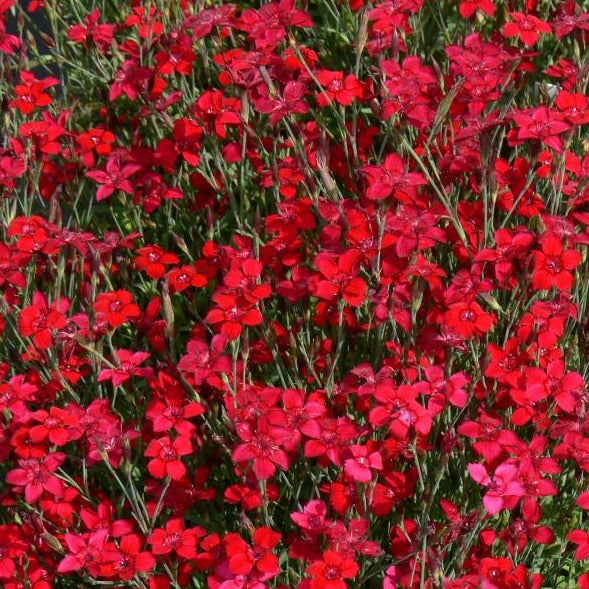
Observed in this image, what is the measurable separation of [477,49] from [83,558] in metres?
1.56

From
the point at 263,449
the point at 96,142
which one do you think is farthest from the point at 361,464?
the point at 96,142

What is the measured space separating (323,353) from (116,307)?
0.50 m

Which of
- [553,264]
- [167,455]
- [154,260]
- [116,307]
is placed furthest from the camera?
[154,260]

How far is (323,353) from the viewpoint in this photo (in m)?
2.47

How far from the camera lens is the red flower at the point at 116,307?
91.8 inches

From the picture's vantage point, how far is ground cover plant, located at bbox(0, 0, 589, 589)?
2131 millimetres

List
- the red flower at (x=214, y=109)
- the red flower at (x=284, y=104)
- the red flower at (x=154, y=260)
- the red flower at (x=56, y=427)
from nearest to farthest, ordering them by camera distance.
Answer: the red flower at (x=56, y=427) < the red flower at (x=284, y=104) < the red flower at (x=154, y=260) < the red flower at (x=214, y=109)

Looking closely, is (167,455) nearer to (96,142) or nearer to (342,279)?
(342,279)

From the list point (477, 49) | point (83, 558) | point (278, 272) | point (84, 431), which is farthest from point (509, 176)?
point (83, 558)

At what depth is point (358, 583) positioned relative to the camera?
7.43 feet

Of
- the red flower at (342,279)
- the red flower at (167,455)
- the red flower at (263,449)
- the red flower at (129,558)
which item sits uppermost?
the red flower at (342,279)

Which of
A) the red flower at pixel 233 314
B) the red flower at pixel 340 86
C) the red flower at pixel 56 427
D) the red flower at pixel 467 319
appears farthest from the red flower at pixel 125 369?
the red flower at pixel 340 86

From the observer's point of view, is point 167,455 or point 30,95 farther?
point 30,95

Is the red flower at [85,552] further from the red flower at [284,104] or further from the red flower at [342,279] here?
the red flower at [284,104]
